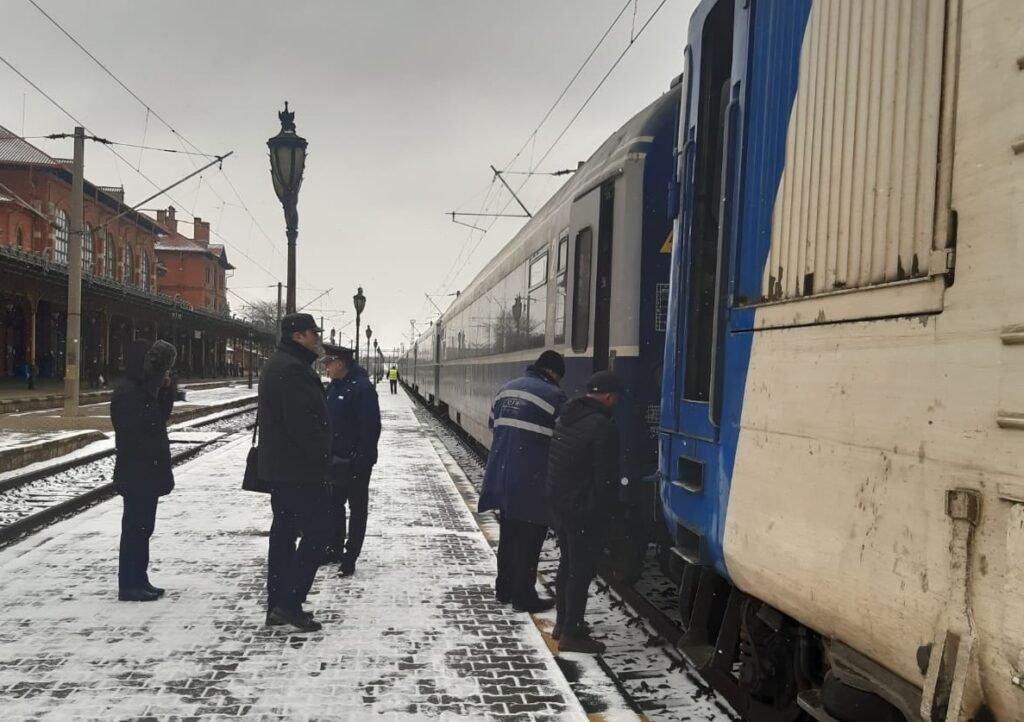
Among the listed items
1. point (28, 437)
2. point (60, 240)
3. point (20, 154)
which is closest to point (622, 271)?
point (28, 437)

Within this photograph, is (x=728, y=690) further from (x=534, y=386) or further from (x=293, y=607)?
(x=293, y=607)

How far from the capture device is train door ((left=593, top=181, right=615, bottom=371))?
6.10 m

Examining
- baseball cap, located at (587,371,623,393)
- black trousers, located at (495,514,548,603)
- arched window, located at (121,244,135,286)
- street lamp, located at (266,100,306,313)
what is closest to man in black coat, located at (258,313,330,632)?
black trousers, located at (495,514,548,603)

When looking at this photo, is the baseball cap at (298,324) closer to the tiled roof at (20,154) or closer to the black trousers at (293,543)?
the black trousers at (293,543)

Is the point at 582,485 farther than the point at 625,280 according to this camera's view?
No

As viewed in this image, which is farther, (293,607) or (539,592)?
(539,592)

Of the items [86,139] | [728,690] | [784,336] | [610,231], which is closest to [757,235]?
[784,336]

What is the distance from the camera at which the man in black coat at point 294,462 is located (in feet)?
16.1

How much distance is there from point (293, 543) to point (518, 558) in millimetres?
1441

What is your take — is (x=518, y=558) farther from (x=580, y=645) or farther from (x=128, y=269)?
(x=128, y=269)

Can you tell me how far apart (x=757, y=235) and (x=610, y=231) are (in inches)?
118

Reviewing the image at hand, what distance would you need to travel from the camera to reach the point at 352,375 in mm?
6535

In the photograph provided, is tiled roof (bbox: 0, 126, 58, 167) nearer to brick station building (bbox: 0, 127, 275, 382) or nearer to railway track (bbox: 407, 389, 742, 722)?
brick station building (bbox: 0, 127, 275, 382)

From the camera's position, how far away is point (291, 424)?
4.89 m
